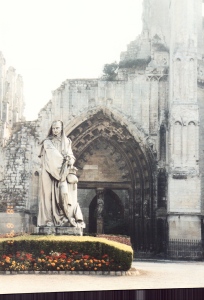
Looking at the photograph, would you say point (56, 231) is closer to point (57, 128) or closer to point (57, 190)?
point (57, 190)

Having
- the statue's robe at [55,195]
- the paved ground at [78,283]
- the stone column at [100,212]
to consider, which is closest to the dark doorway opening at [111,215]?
the stone column at [100,212]

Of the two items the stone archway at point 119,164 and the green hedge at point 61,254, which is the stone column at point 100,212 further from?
the green hedge at point 61,254

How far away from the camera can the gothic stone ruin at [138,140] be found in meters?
23.3

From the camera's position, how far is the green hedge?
35.5ft

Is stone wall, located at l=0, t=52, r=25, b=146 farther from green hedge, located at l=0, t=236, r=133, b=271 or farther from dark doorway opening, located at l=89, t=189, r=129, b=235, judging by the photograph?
green hedge, located at l=0, t=236, r=133, b=271

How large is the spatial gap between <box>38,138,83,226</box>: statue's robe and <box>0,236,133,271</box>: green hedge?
3.38 ft

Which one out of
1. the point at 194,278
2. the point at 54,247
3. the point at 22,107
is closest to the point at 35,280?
the point at 54,247

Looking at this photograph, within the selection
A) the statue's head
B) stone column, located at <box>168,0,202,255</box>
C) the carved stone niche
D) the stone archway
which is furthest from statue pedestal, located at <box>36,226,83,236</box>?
the stone archway

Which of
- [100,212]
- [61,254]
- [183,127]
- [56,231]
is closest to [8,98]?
[100,212]

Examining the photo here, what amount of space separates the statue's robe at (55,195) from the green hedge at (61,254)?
1.03 metres

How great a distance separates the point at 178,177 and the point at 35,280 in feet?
45.1

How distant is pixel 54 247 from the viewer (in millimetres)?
10922

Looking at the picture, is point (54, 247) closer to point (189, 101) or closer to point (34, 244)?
point (34, 244)

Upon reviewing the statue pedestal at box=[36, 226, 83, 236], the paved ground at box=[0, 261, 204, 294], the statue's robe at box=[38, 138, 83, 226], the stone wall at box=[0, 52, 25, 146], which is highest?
the stone wall at box=[0, 52, 25, 146]
